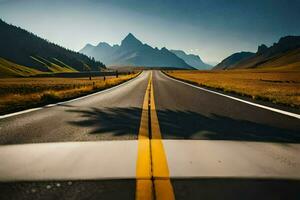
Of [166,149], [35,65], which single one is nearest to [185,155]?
[166,149]

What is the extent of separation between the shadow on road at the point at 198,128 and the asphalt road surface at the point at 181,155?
2 cm

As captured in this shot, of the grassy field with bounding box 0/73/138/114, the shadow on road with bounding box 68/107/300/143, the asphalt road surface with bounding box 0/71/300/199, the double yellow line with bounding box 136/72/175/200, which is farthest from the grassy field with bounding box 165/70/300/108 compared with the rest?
the grassy field with bounding box 0/73/138/114

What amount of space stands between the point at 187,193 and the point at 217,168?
2.58ft

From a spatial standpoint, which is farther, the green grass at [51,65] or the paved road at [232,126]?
the green grass at [51,65]

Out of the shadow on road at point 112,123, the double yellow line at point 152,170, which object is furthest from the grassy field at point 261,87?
the double yellow line at point 152,170

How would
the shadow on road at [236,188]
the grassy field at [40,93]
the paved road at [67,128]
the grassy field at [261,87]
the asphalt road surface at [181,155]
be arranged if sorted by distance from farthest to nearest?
the grassy field at [261,87]
the grassy field at [40,93]
the paved road at [67,128]
the asphalt road surface at [181,155]
the shadow on road at [236,188]

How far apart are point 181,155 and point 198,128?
1869 millimetres

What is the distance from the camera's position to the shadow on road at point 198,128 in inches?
182

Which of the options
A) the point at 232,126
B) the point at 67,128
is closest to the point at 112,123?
the point at 67,128

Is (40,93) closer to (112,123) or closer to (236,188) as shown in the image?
(112,123)

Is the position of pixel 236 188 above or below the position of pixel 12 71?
above

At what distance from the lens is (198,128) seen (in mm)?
5336

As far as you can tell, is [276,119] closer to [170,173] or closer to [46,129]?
[170,173]

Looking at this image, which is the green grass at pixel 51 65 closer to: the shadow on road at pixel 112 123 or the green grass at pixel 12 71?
the green grass at pixel 12 71
